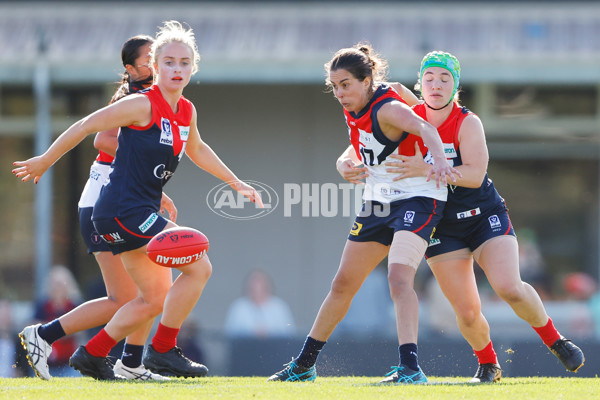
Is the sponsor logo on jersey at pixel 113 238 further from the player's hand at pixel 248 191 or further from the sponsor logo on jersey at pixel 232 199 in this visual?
the sponsor logo on jersey at pixel 232 199

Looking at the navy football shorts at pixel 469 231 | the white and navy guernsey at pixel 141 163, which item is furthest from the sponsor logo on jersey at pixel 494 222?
the white and navy guernsey at pixel 141 163

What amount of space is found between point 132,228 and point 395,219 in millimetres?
1360

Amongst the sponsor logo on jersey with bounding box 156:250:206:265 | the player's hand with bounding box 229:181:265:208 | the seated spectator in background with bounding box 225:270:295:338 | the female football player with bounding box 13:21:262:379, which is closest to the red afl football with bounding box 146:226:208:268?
the sponsor logo on jersey with bounding box 156:250:206:265

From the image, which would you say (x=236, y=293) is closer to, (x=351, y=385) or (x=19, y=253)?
(x=19, y=253)

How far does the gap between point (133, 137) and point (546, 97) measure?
6.64 metres

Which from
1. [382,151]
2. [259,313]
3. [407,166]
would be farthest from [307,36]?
[407,166]

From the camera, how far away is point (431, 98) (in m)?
5.24

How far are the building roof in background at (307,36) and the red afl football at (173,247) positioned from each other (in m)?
4.64

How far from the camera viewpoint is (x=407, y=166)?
16.7ft

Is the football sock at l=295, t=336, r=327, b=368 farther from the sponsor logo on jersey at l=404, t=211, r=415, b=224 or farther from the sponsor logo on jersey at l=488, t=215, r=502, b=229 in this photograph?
the sponsor logo on jersey at l=488, t=215, r=502, b=229

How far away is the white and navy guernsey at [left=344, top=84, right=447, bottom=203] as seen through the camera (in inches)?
201

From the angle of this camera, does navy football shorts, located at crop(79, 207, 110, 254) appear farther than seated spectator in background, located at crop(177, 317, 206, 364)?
No

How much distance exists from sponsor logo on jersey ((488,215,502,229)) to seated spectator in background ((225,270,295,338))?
3074 millimetres

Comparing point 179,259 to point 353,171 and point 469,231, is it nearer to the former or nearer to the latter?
point 353,171
